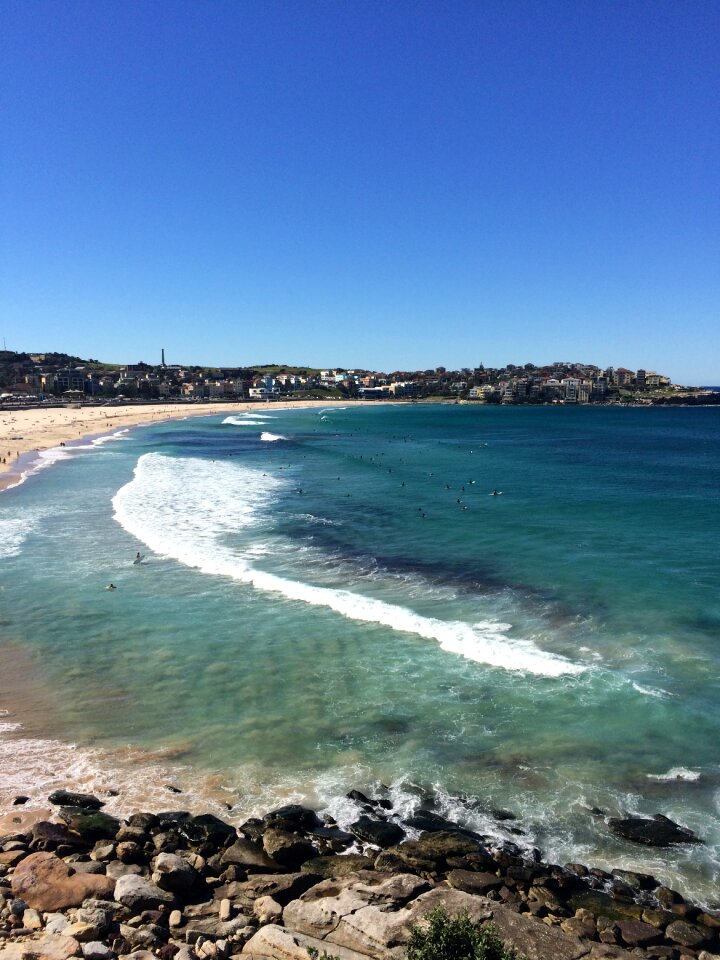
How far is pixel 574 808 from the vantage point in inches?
446

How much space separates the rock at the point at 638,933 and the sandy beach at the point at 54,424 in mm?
45361

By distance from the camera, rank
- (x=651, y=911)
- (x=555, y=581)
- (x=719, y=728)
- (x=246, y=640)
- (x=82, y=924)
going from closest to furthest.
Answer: (x=82, y=924) → (x=651, y=911) → (x=719, y=728) → (x=246, y=640) → (x=555, y=581)

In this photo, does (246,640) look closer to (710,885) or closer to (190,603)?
(190,603)

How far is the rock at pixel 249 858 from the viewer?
9750mm

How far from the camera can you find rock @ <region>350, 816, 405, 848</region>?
10406 millimetres

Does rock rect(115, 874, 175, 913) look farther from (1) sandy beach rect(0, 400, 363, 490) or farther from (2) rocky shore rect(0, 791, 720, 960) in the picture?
(1) sandy beach rect(0, 400, 363, 490)

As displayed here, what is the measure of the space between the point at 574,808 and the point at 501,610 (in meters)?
9.17

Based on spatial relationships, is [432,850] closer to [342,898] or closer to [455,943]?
[342,898]

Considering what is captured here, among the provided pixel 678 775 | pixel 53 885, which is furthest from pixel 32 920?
pixel 678 775

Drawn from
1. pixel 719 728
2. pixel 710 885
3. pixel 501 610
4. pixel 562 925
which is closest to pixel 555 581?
pixel 501 610

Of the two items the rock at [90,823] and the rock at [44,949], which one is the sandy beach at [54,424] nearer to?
the rock at [90,823]

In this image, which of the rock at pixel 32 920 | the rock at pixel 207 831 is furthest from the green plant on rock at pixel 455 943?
the rock at pixel 32 920

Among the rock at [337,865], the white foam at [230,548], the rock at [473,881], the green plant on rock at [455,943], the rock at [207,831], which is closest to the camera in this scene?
the green plant on rock at [455,943]

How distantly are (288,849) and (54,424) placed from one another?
101 metres
